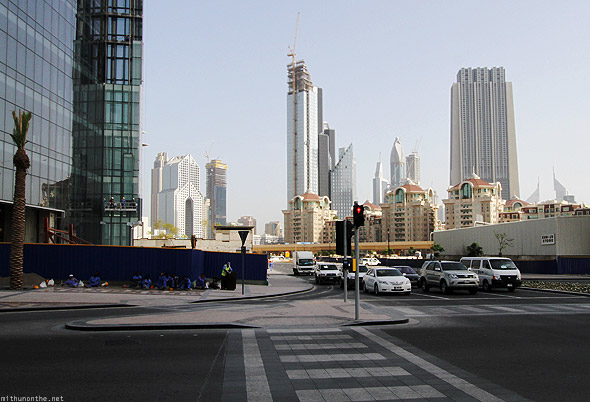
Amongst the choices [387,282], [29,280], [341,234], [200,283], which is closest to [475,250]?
[387,282]

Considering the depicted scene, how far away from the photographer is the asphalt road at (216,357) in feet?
25.3

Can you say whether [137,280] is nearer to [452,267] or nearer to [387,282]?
[387,282]

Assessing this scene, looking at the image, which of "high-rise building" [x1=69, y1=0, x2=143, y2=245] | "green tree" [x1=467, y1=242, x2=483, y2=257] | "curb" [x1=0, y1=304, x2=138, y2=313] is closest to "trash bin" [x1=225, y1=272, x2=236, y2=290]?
"curb" [x1=0, y1=304, x2=138, y2=313]

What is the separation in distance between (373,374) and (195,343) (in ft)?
15.5

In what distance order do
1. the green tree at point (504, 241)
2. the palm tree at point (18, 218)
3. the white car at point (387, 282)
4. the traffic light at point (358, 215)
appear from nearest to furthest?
1. the traffic light at point (358, 215)
2. the palm tree at point (18, 218)
3. the white car at point (387, 282)
4. the green tree at point (504, 241)

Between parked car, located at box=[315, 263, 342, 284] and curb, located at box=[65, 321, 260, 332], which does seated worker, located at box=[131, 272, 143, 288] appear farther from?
parked car, located at box=[315, 263, 342, 284]

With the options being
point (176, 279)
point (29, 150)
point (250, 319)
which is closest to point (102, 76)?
point (29, 150)

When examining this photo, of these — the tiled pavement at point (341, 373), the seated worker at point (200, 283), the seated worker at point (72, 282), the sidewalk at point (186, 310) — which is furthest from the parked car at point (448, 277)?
the seated worker at point (72, 282)

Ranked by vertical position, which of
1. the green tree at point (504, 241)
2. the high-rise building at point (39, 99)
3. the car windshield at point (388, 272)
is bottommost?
the car windshield at point (388, 272)

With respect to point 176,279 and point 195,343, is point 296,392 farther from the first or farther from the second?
point 176,279

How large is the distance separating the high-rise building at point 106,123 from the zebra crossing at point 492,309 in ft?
142

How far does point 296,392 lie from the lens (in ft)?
24.7

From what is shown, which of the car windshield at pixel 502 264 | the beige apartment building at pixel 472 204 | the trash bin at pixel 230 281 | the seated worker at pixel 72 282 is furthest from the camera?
the beige apartment building at pixel 472 204

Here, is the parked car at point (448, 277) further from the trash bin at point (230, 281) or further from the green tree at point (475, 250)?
the green tree at point (475, 250)
